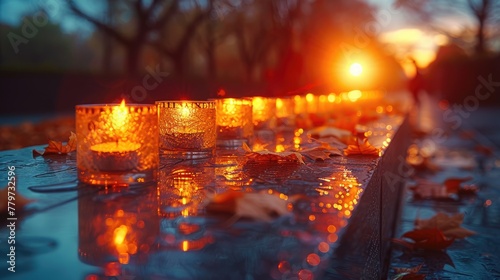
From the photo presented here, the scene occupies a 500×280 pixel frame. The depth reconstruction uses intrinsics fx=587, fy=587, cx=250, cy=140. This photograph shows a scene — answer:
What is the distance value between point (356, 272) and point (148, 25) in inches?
726

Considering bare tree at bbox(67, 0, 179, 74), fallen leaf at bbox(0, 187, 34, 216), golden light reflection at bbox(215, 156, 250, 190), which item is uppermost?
bare tree at bbox(67, 0, 179, 74)

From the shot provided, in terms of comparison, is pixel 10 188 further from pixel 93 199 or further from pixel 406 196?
pixel 406 196

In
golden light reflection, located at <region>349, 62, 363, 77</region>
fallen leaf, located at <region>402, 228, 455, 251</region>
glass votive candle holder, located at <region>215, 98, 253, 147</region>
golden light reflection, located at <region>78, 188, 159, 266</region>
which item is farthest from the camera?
golden light reflection, located at <region>349, 62, 363, 77</region>

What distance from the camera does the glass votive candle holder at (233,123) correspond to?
295 centimetres

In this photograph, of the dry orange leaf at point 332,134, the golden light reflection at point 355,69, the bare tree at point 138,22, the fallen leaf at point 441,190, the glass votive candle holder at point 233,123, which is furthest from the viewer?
the bare tree at point 138,22

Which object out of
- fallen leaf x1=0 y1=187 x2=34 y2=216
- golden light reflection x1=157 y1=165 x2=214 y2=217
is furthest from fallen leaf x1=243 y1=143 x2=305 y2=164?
fallen leaf x1=0 y1=187 x2=34 y2=216

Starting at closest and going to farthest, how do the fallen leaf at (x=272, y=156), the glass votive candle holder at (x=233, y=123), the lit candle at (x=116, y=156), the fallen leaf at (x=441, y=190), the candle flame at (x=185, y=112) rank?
the lit candle at (x=116, y=156), the fallen leaf at (x=272, y=156), the candle flame at (x=185, y=112), the glass votive candle holder at (x=233, y=123), the fallen leaf at (x=441, y=190)

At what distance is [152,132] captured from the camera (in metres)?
1.91

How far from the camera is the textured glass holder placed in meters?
1.81

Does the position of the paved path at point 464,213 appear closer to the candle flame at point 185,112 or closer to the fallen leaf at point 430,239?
the fallen leaf at point 430,239

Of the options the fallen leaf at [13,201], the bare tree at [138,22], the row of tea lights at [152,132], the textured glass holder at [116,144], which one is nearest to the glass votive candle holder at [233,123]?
the row of tea lights at [152,132]

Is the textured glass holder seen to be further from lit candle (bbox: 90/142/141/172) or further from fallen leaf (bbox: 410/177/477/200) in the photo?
fallen leaf (bbox: 410/177/477/200)

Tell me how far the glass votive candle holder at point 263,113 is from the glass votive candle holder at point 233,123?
655mm

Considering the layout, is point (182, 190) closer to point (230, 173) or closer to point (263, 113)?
point (230, 173)
